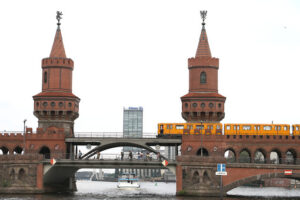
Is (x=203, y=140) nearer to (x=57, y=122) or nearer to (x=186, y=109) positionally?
(x=186, y=109)

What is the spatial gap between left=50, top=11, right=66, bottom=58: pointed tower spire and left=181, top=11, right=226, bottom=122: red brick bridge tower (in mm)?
23799

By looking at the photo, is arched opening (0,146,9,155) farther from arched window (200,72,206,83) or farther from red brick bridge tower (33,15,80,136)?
arched window (200,72,206,83)

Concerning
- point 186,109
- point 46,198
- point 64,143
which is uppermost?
point 186,109

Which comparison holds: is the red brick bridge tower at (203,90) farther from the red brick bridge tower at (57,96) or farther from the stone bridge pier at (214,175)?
the red brick bridge tower at (57,96)

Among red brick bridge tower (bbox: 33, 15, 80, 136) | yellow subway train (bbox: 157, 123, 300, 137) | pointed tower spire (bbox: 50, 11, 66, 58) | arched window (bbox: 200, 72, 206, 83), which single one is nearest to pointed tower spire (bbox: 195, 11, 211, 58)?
arched window (bbox: 200, 72, 206, 83)

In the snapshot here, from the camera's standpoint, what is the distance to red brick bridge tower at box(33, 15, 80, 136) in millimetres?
103375

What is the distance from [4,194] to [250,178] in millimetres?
39535

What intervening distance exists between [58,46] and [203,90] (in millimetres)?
28091

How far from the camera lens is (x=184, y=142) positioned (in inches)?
3883

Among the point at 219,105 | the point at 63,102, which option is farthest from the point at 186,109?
the point at 63,102

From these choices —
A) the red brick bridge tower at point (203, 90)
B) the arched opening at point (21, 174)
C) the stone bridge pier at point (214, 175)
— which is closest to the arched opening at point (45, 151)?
the arched opening at point (21, 174)

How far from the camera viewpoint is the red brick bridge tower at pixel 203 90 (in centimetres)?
10294

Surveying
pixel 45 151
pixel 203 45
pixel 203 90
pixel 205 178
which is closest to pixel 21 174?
pixel 45 151

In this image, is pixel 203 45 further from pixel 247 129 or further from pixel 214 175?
pixel 214 175
